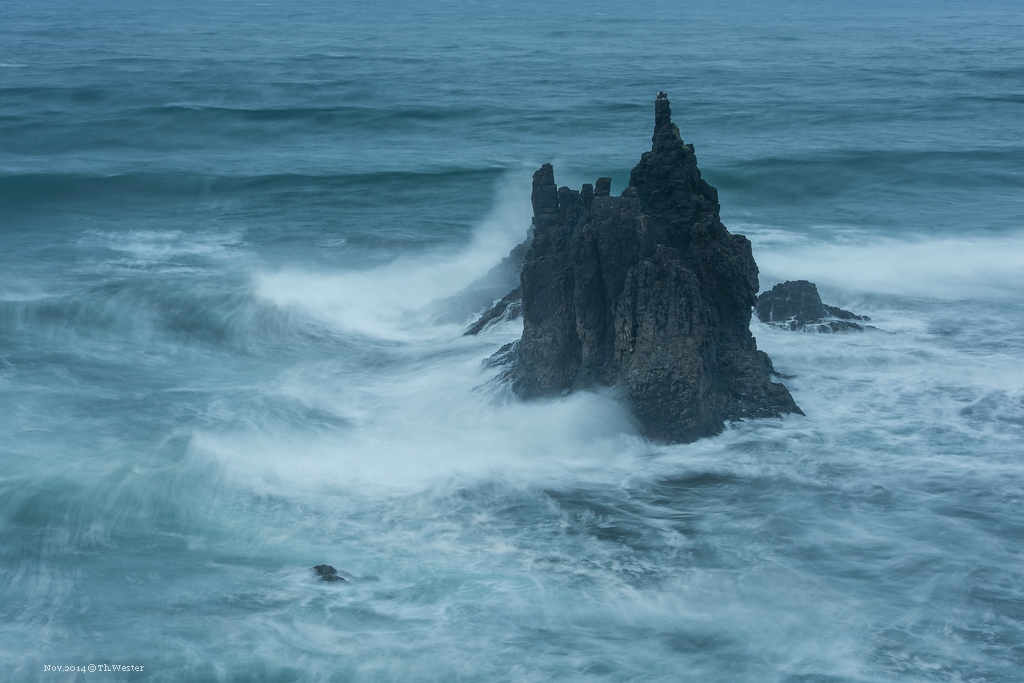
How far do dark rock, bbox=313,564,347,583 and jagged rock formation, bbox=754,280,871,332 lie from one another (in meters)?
10.8

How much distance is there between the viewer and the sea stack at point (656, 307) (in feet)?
50.8

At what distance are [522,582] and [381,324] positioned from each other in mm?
11720

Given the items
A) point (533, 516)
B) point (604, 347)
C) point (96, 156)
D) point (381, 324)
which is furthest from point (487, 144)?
point (533, 516)

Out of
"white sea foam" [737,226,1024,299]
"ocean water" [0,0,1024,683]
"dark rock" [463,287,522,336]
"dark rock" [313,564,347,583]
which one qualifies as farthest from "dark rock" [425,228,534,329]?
"dark rock" [313,564,347,583]

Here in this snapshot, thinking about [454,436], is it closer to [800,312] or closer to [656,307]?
[656,307]

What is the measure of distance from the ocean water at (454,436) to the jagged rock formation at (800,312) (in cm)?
56

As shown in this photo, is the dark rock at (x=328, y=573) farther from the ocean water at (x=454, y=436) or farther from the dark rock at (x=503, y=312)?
the dark rock at (x=503, y=312)

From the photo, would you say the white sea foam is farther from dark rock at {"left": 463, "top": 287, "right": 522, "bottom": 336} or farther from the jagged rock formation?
dark rock at {"left": 463, "top": 287, "right": 522, "bottom": 336}

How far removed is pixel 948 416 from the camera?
667 inches

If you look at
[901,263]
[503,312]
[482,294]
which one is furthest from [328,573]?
[901,263]

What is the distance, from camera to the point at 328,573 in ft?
42.5

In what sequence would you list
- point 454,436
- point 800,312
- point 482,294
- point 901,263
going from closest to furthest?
point 454,436, point 800,312, point 482,294, point 901,263

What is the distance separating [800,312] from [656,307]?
6250 mm

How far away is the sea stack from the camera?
1548cm
